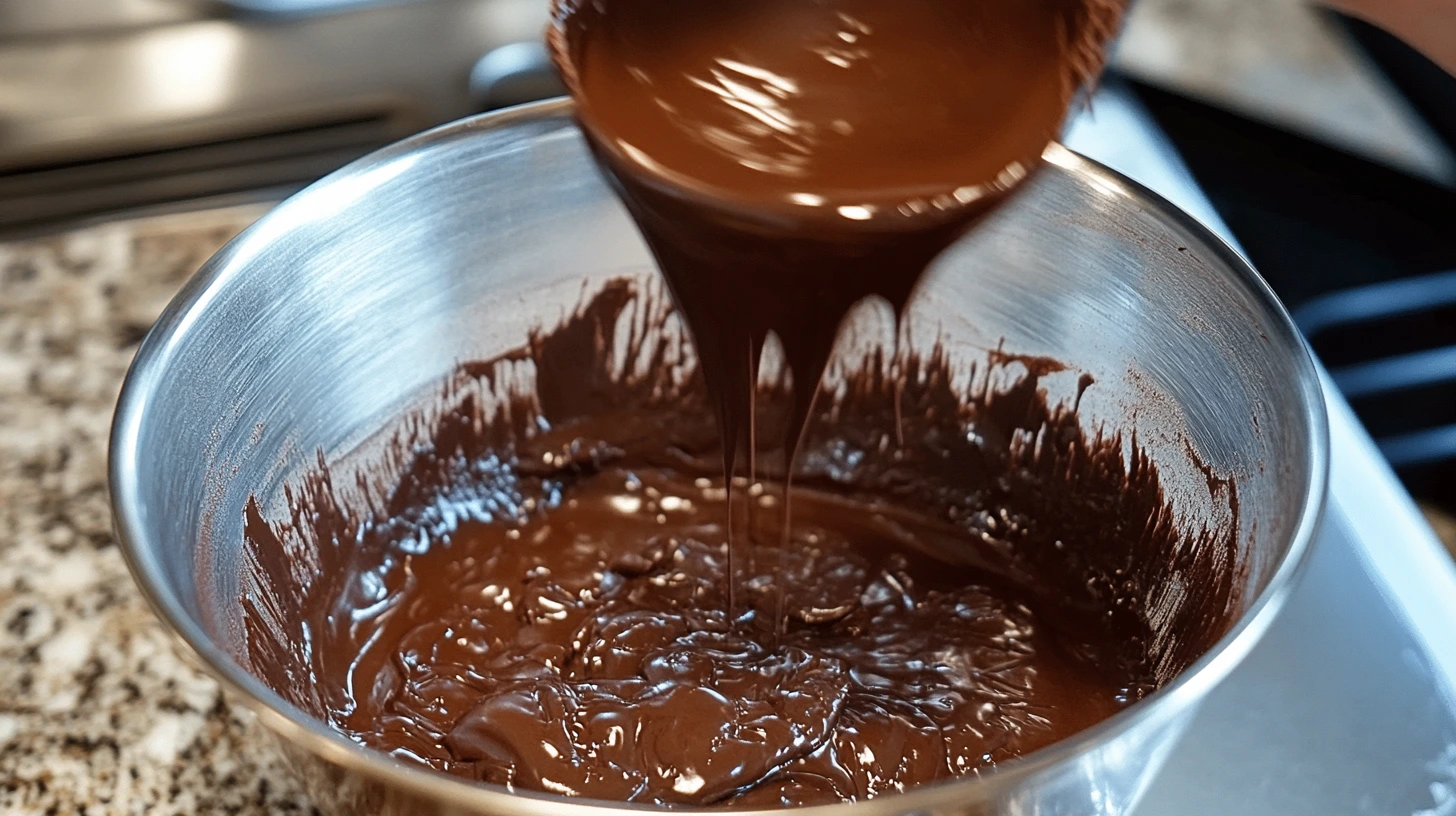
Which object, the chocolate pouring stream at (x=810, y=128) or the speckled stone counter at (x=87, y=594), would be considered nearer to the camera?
the chocolate pouring stream at (x=810, y=128)

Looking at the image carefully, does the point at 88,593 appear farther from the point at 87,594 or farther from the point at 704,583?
the point at 704,583

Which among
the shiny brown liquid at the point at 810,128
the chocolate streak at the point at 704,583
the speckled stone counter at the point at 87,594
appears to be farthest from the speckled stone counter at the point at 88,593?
the shiny brown liquid at the point at 810,128

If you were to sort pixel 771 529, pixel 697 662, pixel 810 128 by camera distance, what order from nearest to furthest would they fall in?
pixel 810 128
pixel 697 662
pixel 771 529

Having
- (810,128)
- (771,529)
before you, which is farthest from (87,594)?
(810,128)

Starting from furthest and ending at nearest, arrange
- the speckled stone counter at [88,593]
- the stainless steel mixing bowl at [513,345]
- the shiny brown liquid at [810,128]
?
the speckled stone counter at [88,593] < the shiny brown liquid at [810,128] < the stainless steel mixing bowl at [513,345]

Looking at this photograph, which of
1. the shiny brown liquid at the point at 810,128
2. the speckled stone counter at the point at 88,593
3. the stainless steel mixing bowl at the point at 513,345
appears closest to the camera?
the stainless steel mixing bowl at the point at 513,345

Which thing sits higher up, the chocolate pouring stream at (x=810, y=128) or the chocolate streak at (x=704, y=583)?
the chocolate pouring stream at (x=810, y=128)

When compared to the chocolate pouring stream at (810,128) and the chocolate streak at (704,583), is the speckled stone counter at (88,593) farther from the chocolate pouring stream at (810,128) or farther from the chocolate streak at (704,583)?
the chocolate pouring stream at (810,128)
